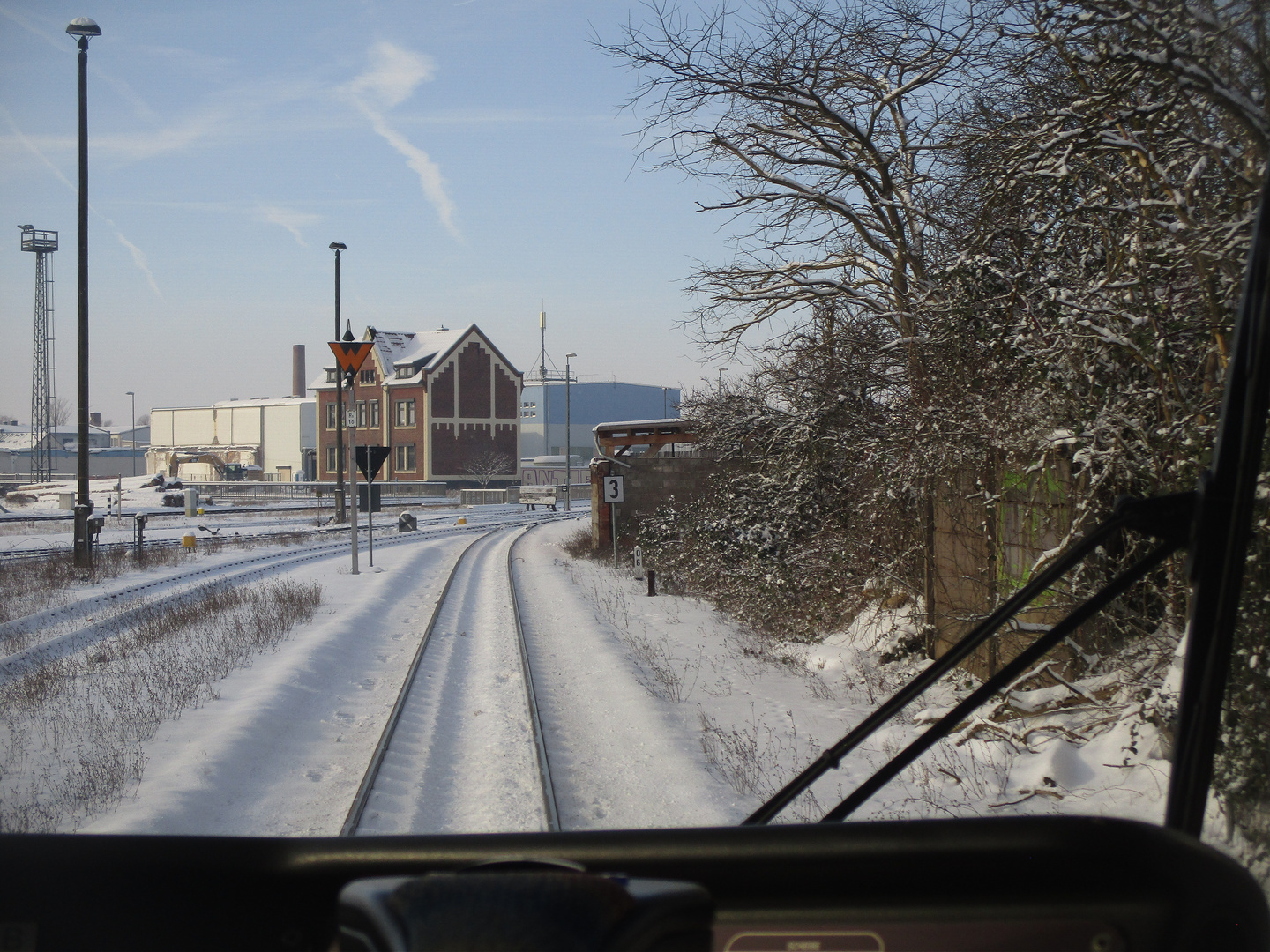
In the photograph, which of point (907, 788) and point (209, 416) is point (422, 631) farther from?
point (209, 416)

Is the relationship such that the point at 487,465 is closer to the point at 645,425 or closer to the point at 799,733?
the point at 645,425

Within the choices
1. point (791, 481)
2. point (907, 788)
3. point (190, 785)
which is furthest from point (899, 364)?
point (190, 785)

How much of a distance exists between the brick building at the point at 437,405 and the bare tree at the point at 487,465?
0.09m

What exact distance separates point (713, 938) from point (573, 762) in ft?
20.6

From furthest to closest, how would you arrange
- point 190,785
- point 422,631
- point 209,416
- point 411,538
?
point 209,416
point 411,538
point 422,631
point 190,785

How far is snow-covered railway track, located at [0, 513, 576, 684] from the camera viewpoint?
11.2m

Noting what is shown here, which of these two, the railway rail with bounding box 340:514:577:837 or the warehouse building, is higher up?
the warehouse building

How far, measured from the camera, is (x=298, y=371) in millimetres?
102625

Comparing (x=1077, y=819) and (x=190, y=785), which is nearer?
(x=1077, y=819)

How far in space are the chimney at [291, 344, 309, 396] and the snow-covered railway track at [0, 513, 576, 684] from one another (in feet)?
266

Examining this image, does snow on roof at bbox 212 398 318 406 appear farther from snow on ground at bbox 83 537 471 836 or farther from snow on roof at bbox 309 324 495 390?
snow on ground at bbox 83 537 471 836

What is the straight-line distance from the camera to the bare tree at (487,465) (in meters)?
72.9

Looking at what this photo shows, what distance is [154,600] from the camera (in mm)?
15805

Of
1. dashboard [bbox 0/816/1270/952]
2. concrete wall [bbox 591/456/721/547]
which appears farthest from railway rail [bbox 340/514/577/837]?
concrete wall [bbox 591/456/721/547]
